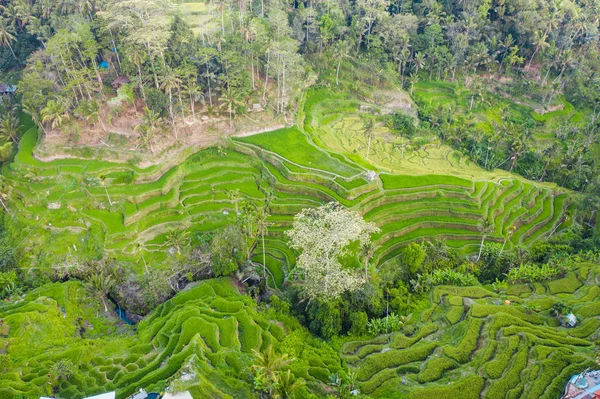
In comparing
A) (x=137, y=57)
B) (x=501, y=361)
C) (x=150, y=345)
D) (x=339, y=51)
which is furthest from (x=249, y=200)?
(x=339, y=51)

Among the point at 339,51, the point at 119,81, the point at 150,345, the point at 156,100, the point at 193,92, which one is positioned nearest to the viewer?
the point at 150,345

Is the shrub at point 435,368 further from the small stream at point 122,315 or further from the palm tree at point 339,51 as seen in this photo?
the palm tree at point 339,51

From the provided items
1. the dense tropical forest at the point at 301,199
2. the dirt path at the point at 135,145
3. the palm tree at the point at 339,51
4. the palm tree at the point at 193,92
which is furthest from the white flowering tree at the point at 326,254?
the palm tree at the point at 339,51

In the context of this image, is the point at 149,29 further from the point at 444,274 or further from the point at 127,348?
the point at 444,274

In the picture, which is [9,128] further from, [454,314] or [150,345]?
[454,314]

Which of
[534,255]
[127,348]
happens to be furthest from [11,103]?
[534,255]

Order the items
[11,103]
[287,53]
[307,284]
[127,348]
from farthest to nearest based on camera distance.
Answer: [11,103] < [287,53] < [307,284] < [127,348]
